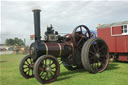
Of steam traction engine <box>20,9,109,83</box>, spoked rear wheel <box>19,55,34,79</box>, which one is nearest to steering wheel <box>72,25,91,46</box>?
steam traction engine <box>20,9,109,83</box>

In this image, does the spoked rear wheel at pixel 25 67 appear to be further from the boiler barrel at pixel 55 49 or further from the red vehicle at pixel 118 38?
the red vehicle at pixel 118 38

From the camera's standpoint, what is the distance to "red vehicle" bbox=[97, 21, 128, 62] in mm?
10205

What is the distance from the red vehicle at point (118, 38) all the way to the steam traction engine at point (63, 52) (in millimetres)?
3362

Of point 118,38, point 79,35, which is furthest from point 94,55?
point 118,38

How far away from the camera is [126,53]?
33.6 ft

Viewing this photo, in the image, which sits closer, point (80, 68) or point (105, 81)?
point (105, 81)

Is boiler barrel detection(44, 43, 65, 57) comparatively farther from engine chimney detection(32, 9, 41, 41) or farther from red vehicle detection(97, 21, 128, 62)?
red vehicle detection(97, 21, 128, 62)

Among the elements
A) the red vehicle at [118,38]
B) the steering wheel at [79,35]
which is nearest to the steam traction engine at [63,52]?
the steering wheel at [79,35]

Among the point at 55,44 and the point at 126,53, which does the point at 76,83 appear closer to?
the point at 55,44

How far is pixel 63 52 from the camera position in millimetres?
6578

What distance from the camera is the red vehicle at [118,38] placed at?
1020cm

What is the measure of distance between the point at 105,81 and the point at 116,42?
19.1 feet

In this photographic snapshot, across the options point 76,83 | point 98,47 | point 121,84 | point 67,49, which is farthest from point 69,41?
point 121,84

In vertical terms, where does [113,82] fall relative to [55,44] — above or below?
below
